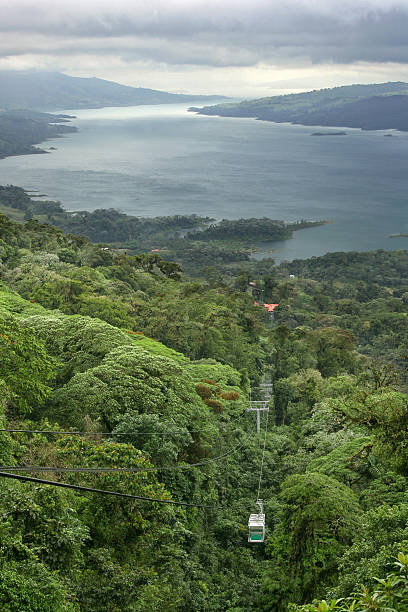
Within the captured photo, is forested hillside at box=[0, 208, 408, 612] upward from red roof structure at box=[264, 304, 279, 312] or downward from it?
upward

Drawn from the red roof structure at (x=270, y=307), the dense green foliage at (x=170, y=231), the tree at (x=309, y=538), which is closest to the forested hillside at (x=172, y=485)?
the tree at (x=309, y=538)

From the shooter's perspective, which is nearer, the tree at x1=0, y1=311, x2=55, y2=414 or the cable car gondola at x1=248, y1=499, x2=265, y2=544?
the cable car gondola at x1=248, y1=499, x2=265, y2=544

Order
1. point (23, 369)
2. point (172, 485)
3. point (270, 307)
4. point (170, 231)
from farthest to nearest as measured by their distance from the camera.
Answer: point (170, 231)
point (270, 307)
point (23, 369)
point (172, 485)

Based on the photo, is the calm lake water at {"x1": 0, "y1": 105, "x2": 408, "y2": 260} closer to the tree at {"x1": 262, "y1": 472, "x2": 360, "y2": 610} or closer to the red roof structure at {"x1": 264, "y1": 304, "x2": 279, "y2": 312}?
the red roof structure at {"x1": 264, "y1": 304, "x2": 279, "y2": 312}

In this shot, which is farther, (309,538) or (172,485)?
(172,485)

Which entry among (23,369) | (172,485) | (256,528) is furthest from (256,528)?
(23,369)

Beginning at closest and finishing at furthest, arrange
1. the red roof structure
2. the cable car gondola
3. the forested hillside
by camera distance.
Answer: the forested hillside
the cable car gondola
the red roof structure

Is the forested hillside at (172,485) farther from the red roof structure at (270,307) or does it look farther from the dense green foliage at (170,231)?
the dense green foliage at (170,231)

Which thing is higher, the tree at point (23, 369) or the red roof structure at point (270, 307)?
the tree at point (23, 369)

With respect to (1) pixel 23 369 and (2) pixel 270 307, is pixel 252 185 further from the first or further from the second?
(1) pixel 23 369

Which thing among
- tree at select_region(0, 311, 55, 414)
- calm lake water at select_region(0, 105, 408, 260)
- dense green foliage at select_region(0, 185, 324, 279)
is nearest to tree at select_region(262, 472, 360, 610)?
tree at select_region(0, 311, 55, 414)
